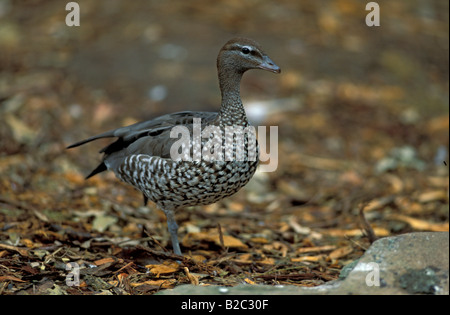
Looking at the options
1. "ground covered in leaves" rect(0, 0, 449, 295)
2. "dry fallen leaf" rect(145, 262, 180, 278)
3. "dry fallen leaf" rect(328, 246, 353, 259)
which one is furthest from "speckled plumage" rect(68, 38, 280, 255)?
"dry fallen leaf" rect(328, 246, 353, 259)

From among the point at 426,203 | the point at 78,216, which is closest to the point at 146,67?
the point at 78,216

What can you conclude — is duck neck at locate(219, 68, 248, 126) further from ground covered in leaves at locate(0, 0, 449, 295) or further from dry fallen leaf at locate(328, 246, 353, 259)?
dry fallen leaf at locate(328, 246, 353, 259)

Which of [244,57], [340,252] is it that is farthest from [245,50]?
[340,252]

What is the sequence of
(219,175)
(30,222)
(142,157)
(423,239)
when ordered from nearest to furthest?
(423,239) < (219,175) < (142,157) < (30,222)

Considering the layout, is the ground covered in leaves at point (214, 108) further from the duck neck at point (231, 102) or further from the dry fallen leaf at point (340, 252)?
the duck neck at point (231, 102)

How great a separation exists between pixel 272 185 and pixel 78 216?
253cm

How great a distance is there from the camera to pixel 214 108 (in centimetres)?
812

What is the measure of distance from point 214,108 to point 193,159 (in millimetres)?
3521

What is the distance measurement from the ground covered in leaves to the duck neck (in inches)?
38.8

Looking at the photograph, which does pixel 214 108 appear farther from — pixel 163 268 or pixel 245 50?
pixel 163 268

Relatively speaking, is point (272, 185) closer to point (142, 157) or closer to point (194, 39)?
point (142, 157)

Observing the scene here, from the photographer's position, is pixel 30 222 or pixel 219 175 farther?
pixel 30 222

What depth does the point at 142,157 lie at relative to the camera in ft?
16.4
